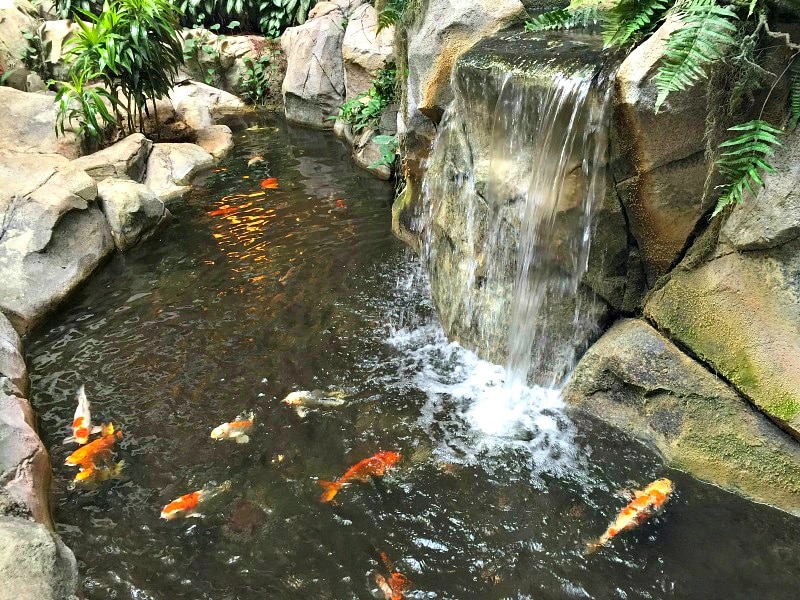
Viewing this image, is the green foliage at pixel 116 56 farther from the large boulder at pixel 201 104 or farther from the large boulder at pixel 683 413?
the large boulder at pixel 683 413

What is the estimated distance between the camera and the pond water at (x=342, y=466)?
2.79 metres

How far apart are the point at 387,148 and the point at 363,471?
522cm

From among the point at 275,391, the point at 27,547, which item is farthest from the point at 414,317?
the point at 27,547

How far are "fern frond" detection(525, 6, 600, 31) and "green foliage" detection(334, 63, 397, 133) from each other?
314 centimetres

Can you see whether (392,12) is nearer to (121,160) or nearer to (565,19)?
(565,19)

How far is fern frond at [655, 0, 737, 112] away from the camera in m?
2.79

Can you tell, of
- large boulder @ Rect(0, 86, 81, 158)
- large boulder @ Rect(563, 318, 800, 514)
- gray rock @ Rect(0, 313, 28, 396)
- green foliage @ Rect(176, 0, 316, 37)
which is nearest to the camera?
→ large boulder @ Rect(563, 318, 800, 514)

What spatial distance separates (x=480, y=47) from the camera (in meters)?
4.25

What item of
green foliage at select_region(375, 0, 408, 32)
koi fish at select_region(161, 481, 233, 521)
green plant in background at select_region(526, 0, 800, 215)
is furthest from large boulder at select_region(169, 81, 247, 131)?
green plant in background at select_region(526, 0, 800, 215)

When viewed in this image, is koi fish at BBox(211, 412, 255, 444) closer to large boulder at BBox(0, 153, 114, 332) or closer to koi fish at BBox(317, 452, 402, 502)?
koi fish at BBox(317, 452, 402, 502)

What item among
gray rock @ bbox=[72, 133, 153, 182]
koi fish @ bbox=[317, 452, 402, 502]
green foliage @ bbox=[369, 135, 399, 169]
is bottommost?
koi fish @ bbox=[317, 452, 402, 502]

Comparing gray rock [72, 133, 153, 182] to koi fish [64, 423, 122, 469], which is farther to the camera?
gray rock [72, 133, 153, 182]

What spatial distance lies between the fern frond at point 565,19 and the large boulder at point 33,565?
4.41 meters

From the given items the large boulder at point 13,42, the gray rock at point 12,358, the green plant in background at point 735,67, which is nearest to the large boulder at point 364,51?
the large boulder at point 13,42
